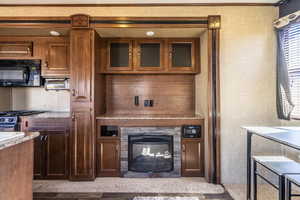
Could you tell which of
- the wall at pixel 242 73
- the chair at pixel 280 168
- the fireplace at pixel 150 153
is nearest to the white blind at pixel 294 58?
the wall at pixel 242 73

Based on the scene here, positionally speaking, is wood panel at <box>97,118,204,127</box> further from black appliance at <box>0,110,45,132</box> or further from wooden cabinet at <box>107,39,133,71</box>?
black appliance at <box>0,110,45,132</box>

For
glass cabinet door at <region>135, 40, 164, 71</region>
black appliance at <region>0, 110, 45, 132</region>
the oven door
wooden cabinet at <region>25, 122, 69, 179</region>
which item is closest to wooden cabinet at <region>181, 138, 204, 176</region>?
glass cabinet door at <region>135, 40, 164, 71</region>

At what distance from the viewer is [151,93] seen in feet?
12.9

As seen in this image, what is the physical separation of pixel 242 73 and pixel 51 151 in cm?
295

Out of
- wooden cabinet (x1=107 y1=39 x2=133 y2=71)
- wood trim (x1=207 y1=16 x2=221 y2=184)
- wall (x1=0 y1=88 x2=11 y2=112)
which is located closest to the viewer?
wood trim (x1=207 y1=16 x2=221 y2=184)

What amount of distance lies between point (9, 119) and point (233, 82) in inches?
126

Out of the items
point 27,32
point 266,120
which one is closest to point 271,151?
point 266,120

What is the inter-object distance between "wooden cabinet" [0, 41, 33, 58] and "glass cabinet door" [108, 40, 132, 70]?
4.12 feet

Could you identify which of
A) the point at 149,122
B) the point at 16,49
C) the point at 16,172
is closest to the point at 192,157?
the point at 149,122

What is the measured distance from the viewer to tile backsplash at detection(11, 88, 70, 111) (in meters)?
3.91

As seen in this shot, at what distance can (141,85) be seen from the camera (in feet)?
12.9

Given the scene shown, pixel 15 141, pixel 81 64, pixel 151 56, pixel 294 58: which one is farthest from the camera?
pixel 151 56

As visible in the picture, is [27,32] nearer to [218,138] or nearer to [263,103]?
[218,138]

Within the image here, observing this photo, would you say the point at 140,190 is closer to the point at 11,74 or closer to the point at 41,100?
the point at 41,100
